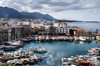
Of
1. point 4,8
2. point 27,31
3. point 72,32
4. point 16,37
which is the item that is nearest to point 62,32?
point 72,32

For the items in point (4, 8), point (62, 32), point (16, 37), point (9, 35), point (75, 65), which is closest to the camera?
point (75, 65)

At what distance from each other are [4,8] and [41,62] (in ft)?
231

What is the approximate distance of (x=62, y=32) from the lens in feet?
77.7

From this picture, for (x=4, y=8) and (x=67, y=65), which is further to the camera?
(x=4, y=8)

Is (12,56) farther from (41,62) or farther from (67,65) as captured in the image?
(67,65)

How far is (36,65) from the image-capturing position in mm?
8188

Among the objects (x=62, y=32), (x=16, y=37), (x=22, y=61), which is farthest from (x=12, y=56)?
(x=62, y=32)

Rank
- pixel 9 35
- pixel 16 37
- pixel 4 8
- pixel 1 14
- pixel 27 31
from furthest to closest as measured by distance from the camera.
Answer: pixel 4 8, pixel 1 14, pixel 27 31, pixel 16 37, pixel 9 35

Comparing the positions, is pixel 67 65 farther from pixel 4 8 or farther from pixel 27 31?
pixel 4 8

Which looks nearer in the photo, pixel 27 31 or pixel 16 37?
pixel 16 37

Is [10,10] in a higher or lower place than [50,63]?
higher

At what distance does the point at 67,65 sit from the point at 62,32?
52.0 feet

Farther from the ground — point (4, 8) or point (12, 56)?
point (4, 8)

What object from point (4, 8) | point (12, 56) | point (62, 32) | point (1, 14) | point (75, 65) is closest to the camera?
point (75, 65)
